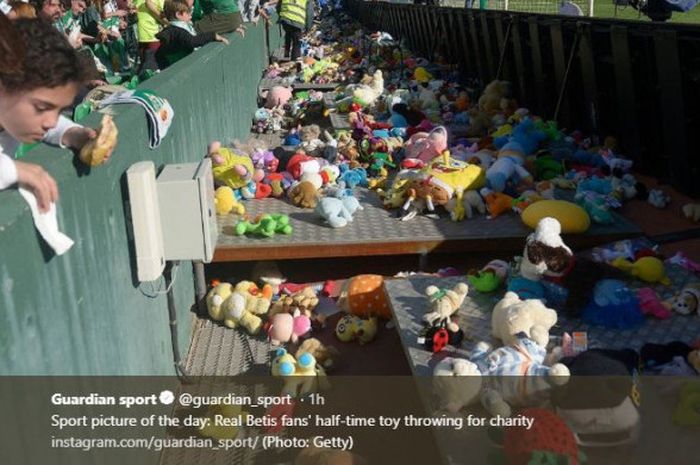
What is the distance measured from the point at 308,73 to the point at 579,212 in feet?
28.1

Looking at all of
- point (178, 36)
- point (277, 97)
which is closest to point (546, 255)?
point (178, 36)

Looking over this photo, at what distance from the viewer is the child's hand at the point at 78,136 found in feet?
8.86

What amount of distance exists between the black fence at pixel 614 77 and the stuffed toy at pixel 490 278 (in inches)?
75.0

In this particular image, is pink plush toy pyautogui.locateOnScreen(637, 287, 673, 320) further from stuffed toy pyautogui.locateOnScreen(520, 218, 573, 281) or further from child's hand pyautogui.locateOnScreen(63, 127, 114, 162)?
child's hand pyautogui.locateOnScreen(63, 127, 114, 162)

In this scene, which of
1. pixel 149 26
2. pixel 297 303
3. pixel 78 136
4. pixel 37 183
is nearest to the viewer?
pixel 37 183

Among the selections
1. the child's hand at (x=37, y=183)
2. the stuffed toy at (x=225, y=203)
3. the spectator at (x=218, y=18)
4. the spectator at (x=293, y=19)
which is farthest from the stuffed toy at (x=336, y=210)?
the spectator at (x=293, y=19)

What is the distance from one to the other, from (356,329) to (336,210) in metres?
1.14

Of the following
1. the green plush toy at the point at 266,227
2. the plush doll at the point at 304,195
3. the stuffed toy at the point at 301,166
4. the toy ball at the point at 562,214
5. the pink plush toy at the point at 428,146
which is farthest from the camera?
the pink plush toy at the point at 428,146

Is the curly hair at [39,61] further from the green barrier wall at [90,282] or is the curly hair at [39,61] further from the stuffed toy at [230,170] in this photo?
the stuffed toy at [230,170]

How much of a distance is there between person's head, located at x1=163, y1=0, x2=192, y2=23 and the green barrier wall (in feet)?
9.57

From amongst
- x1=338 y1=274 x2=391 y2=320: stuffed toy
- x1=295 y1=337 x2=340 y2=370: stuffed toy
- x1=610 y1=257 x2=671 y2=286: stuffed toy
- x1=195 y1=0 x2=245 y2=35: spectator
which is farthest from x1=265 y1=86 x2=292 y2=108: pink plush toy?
x1=610 y1=257 x2=671 y2=286: stuffed toy

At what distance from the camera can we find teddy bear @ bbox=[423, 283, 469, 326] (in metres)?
4.00

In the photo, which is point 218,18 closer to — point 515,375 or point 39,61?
point 515,375

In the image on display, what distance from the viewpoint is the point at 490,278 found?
4441mm
